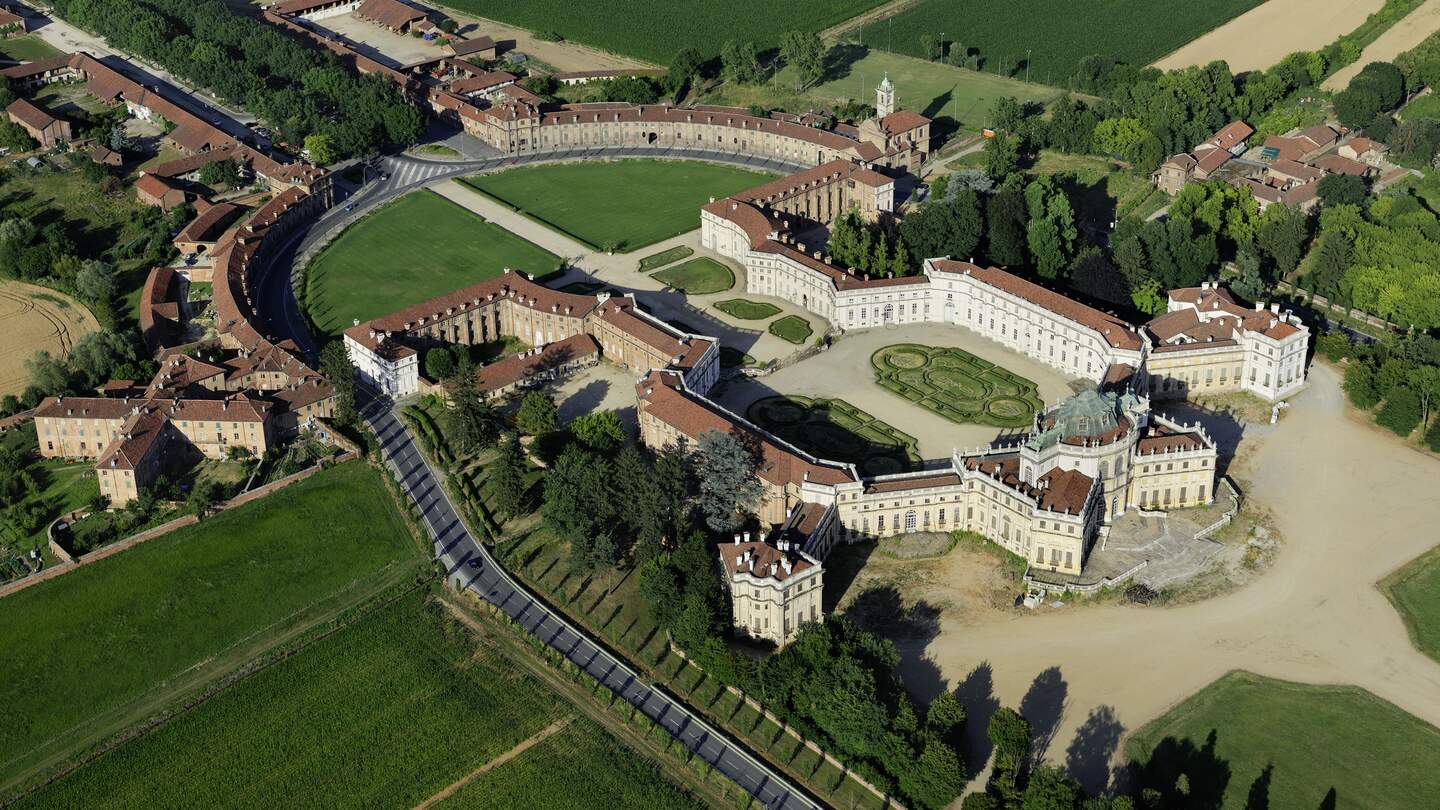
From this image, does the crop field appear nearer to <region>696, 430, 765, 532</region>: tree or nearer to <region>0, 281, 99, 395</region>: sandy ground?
<region>696, 430, 765, 532</region>: tree

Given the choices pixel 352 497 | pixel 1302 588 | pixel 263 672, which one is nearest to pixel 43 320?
pixel 352 497

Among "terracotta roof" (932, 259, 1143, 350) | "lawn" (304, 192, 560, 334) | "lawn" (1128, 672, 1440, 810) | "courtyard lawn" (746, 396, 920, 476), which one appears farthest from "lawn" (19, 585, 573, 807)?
"terracotta roof" (932, 259, 1143, 350)

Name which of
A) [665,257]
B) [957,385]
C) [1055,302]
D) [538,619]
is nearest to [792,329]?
[957,385]

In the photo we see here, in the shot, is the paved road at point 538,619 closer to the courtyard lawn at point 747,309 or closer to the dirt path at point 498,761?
the dirt path at point 498,761

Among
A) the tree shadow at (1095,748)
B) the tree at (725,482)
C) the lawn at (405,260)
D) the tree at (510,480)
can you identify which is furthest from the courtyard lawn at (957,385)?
the lawn at (405,260)

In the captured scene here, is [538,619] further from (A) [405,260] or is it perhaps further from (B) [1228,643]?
(A) [405,260]
